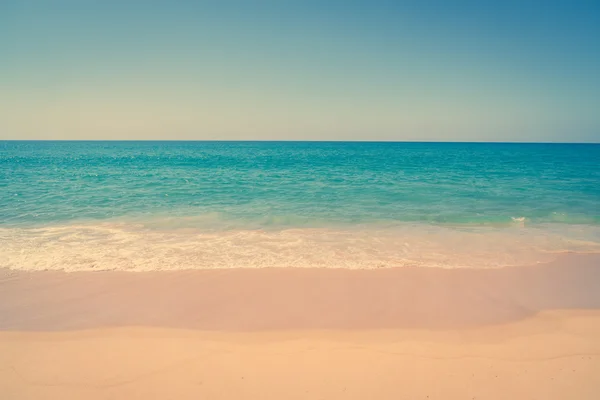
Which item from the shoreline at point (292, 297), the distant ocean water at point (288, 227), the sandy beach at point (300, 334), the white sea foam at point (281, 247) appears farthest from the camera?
the distant ocean water at point (288, 227)

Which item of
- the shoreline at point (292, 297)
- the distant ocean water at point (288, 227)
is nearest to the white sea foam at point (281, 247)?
the distant ocean water at point (288, 227)

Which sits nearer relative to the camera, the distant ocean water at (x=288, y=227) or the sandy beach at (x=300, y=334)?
the sandy beach at (x=300, y=334)

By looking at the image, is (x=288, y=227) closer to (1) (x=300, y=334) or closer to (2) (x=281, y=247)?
(2) (x=281, y=247)

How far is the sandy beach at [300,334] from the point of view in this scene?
3719 mm

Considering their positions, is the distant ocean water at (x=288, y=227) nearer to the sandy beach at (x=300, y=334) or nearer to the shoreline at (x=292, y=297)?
the shoreline at (x=292, y=297)

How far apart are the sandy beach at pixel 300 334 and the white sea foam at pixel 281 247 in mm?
602

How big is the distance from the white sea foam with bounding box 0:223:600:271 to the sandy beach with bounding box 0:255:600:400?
0.60m

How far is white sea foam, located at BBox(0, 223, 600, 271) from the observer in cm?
750

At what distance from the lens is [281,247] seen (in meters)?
8.70

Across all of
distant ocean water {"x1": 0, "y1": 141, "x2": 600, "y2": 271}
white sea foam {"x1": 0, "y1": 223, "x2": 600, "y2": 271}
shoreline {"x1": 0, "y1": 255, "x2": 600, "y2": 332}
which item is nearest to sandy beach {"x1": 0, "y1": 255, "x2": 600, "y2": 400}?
shoreline {"x1": 0, "y1": 255, "x2": 600, "y2": 332}

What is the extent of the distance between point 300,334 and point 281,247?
4075 millimetres

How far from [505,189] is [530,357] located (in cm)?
1782

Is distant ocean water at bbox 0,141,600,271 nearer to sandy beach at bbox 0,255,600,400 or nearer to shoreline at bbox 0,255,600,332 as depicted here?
shoreline at bbox 0,255,600,332

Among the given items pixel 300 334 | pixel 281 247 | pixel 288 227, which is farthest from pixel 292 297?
pixel 288 227
